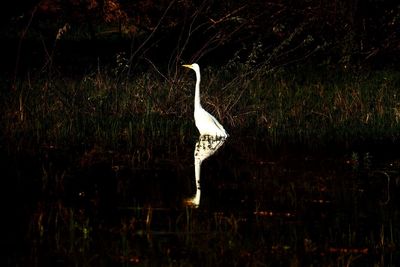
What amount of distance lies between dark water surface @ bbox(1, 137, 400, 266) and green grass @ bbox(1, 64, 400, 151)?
2.70 feet

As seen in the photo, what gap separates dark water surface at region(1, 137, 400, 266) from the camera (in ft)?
24.5

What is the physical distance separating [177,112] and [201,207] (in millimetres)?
5883

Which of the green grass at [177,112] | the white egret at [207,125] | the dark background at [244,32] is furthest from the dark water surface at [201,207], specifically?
the dark background at [244,32]

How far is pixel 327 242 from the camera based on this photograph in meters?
7.84

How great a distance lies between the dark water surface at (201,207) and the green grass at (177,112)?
82cm

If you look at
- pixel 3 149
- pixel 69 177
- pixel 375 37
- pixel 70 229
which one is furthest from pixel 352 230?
pixel 375 37

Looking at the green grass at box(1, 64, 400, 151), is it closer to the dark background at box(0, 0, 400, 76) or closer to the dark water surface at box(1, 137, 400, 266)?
the dark water surface at box(1, 137, 400, 266)

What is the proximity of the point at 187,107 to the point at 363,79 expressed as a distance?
5063mm

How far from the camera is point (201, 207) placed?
358 inches

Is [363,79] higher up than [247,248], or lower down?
higher up

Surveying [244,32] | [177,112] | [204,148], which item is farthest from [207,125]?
[244,32]

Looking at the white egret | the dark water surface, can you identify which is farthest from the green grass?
the dark water surface

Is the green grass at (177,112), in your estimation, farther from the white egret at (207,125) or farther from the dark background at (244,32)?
the dark background at (244,32)

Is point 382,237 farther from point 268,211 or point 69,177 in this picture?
point 69,177
